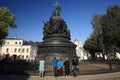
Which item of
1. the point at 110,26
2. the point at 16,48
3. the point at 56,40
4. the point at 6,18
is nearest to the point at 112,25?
the point at 110,26

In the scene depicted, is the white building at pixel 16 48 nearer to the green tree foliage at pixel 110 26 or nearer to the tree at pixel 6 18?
the green tree foliage at pixel 110 26

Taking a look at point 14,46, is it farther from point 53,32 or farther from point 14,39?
point 53,32

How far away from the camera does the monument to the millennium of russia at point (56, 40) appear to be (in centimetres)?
2909

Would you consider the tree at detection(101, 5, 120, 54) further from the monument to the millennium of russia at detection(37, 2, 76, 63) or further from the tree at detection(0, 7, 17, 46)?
the tree at detection(0, 7, 17, 46)

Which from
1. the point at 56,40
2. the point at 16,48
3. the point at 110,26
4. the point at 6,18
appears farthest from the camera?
the point at 16,48

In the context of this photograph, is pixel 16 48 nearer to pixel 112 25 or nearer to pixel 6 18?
pixel 6 18

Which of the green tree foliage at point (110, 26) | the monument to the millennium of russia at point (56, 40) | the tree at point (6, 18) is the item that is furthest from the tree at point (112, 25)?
the tree at point (6, 18)

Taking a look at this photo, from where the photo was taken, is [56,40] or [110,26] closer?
[56,40]

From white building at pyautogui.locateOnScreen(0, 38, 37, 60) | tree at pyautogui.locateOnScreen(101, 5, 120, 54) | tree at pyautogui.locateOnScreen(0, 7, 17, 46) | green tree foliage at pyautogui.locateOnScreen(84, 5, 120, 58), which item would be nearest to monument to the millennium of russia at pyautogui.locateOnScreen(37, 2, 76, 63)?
tree at pyautogui.locateOnScreen(101, 5, 120, 54)

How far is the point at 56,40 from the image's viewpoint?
30.2 metres

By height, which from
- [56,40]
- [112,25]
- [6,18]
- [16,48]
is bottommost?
[56,40]

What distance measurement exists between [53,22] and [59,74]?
50.1 ft

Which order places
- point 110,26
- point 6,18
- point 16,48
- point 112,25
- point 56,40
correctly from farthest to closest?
point 16,48, point 6,18, point 110,26, point 112,25, point 56,40

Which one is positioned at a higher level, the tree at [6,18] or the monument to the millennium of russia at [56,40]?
the tree at [6,18]
